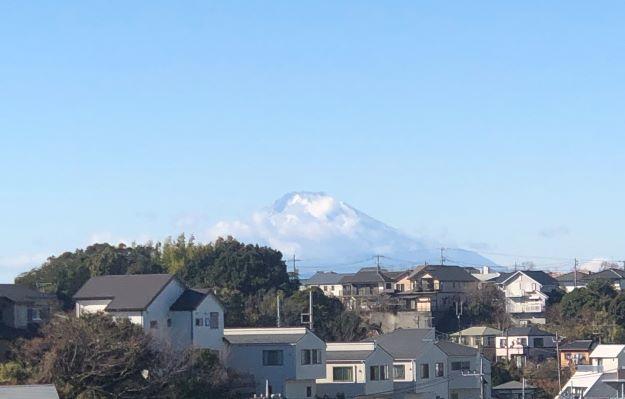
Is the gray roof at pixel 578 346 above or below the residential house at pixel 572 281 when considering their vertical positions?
below

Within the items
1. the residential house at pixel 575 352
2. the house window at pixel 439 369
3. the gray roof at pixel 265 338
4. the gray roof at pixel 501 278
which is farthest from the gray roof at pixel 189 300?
the gray roof at pixel 501 278

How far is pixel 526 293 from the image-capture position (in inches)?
2837

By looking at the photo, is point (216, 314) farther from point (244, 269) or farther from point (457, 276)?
point (457, 276)

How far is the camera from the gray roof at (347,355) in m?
41.4

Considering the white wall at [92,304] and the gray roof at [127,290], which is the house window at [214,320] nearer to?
the gray roof at [127,290]

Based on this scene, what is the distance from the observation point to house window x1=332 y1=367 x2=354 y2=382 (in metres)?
41.6

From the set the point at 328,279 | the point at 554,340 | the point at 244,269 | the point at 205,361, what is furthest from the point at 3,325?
the point at 328,279

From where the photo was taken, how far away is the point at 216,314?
39.7 m

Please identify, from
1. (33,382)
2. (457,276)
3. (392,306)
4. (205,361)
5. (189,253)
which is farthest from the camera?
(457,276)

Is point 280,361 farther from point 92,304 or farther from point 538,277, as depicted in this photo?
point 538,277

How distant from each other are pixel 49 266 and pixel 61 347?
21.7 meters

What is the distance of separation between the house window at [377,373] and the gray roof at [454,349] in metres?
4.56

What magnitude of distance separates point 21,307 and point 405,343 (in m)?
14.6

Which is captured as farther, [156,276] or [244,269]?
[244,269]
